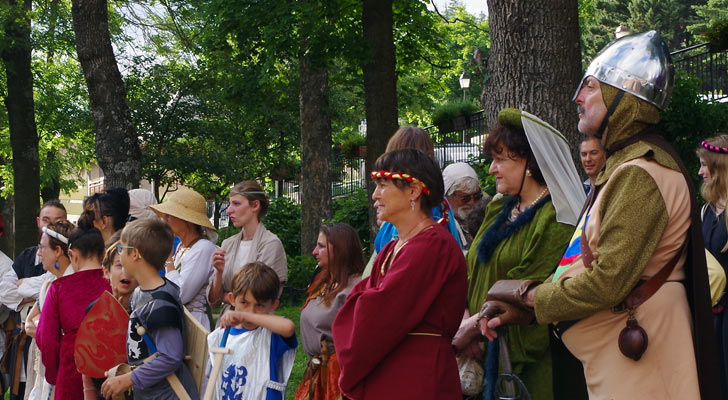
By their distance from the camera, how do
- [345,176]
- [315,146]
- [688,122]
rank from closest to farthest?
[688,122]
[315,146]
[345,176]

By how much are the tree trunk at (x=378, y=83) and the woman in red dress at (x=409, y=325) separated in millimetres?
8220

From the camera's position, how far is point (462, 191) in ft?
16.6

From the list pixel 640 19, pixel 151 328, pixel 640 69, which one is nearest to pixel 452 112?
pixel 151 328

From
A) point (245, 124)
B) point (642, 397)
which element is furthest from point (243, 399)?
point (245, 124)

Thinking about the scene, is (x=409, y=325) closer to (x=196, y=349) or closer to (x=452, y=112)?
(x=196, y=349)

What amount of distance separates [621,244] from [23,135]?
17155mm

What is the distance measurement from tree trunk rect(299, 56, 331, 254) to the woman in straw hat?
761cm

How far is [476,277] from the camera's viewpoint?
155 inches

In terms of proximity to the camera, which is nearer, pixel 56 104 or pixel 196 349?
pixel 196 349

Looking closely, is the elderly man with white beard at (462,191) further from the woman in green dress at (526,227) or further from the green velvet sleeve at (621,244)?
the green velvet sleeve at (621,244)

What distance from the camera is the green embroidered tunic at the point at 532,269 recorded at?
3.66 m

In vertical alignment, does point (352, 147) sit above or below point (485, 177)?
above

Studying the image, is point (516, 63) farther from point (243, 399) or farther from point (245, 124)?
point (245, 124)

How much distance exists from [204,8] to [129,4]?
413 centimetres
